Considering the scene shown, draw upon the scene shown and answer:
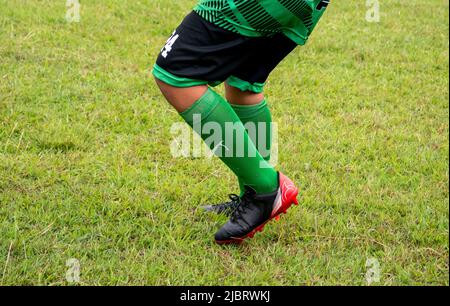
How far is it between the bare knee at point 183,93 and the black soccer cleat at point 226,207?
56cm

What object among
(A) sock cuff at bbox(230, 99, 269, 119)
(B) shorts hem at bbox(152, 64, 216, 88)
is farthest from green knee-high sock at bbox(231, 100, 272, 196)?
(B) shorts hem at bbox(152, 64, 216, 88)

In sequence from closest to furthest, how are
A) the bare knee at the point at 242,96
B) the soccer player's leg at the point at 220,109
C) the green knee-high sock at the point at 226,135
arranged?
1. the soccer player's leg at the point at 220,109
2. the green knee-high sock at the point at 226,135
3. the bare knee at the point at 242,96

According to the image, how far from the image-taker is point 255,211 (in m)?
2.33

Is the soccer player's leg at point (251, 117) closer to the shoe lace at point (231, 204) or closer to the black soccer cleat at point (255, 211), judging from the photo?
the shoe lace at point (231, 204)

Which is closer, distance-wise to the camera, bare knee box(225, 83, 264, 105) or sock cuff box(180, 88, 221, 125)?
sock cuff box(180, 88, 221, 125)

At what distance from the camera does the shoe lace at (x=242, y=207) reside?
2.35m

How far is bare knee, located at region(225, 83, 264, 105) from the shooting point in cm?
246

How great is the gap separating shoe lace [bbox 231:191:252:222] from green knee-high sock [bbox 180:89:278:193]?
8 cm

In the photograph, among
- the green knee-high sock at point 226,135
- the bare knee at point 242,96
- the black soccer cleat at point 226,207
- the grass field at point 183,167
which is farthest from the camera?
the black soccer cleat at point 226,207

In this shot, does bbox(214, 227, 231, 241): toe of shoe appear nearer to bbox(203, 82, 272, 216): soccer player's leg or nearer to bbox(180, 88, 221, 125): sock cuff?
bbox(203, 82, 272, 216): soccer player's leg

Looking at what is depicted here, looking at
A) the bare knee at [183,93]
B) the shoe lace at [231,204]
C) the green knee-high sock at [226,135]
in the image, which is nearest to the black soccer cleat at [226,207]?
the shoe lace at [231,204]

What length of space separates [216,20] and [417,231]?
1174mm

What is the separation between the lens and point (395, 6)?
6582 mm
